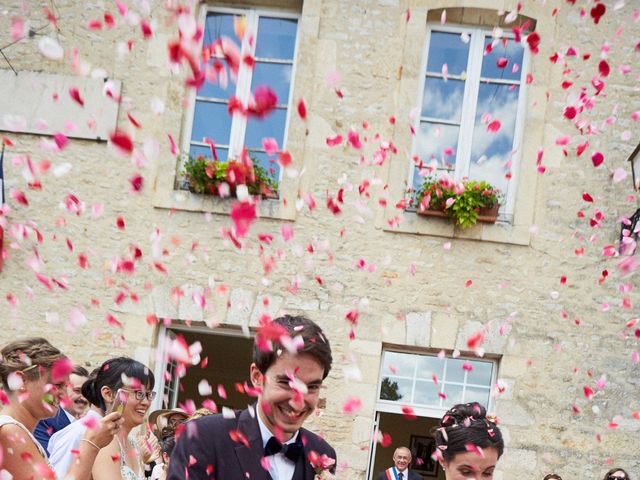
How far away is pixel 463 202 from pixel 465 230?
28 cm

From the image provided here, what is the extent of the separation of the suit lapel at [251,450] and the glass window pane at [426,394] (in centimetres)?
628

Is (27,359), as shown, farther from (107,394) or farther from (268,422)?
(268,422)

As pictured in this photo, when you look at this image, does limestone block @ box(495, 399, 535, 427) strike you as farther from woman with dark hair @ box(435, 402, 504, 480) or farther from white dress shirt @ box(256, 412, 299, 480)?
white dress shirt @ box(256, 412, 299, 480)

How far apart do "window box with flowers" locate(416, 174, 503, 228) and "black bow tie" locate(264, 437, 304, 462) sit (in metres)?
5.90

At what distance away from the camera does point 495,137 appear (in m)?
9.22

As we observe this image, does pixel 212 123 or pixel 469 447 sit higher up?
pixel 212 123

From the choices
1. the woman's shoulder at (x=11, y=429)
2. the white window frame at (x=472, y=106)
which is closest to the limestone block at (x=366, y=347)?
the white window frame at (x=472, y=106)

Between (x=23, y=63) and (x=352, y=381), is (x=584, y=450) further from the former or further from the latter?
(x=23, y=63)

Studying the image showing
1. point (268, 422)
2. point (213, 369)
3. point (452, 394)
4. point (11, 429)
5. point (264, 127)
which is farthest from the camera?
point (213, 369)

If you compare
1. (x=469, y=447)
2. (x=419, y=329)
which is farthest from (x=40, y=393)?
(x=419, y=329)

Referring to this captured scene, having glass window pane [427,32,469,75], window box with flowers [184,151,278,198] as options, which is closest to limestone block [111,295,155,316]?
window box with flowers [184,151,278,198]

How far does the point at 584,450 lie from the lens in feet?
27.3

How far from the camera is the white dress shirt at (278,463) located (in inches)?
111

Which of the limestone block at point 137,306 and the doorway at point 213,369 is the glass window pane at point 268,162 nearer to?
the doorway at point 213,369
